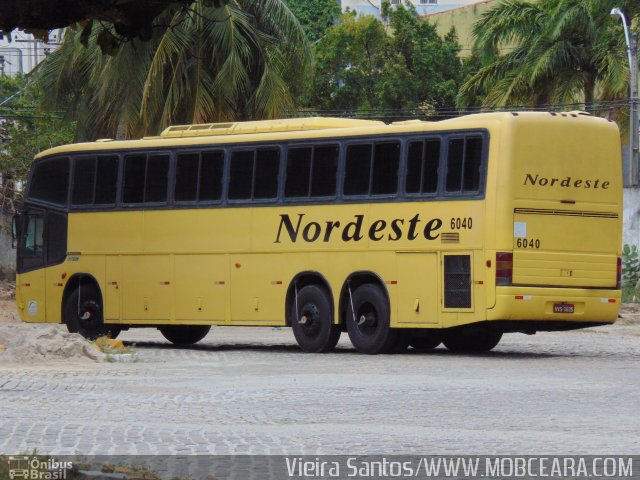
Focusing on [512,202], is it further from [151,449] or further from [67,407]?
[151,449]

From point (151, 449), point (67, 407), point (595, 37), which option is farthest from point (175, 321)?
point (595, 37)

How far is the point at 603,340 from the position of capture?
1129 inches

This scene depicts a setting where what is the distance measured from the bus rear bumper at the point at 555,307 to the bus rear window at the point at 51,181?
9.69 meters

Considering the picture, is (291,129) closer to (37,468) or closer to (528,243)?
(528,243)

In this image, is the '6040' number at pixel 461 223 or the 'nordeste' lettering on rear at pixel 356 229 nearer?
the '6040' number at pixel 461 223

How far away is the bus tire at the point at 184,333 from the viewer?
2884 centimetres

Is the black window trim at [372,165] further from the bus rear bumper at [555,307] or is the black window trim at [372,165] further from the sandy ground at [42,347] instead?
the sandy ground at [42,347]

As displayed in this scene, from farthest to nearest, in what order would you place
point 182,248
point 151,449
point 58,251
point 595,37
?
point 595,37
point 58,251
point 182,248
point 151,449

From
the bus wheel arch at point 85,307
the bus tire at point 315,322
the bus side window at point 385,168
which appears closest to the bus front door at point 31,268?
the bus wheel arch at point 85,307

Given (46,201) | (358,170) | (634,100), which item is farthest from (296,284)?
(634,100)

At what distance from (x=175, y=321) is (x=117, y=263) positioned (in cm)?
165

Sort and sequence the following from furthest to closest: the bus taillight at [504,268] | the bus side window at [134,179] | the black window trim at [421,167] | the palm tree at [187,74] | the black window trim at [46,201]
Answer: the palm tree at [187,74], the black window trim at [46,201], the bus side window at [134,179], the black window trim at [421,167], the bus taillight at [504,268]

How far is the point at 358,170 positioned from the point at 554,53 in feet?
87.5

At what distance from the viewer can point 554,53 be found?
4953 centimetres
